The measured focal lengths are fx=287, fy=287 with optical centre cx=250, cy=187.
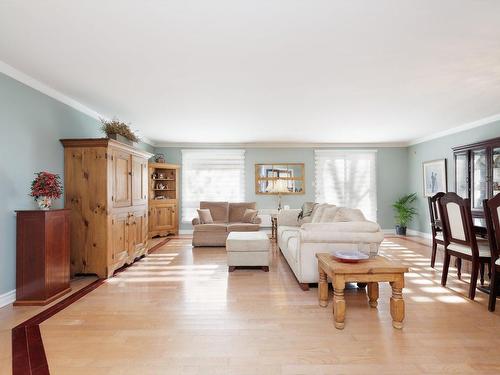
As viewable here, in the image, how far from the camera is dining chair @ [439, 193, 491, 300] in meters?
2.94

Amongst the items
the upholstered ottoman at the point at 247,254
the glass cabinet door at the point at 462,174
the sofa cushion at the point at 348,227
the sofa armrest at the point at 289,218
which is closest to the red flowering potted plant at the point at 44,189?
the upholstered ottoman at the point at 247,254

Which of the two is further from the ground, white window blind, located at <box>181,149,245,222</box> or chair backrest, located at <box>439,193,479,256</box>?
white window blind, located at <box>181,149,245,222</box>

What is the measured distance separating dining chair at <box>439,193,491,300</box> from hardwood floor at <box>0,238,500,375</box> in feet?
1.27

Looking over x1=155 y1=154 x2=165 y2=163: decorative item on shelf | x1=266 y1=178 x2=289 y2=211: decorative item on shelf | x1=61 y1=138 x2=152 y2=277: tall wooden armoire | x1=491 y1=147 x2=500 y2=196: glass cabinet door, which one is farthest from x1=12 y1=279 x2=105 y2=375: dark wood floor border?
x1=491 y1=147 x2=500 y2=196: glass cabinet door

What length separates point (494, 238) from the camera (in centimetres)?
268

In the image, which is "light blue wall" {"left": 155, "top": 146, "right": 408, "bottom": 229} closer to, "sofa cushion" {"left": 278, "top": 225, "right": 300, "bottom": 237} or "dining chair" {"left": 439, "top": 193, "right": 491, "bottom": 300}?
"sofa cushion" {"left": 278, "top": 225, "right": 300, "bottom": 237}

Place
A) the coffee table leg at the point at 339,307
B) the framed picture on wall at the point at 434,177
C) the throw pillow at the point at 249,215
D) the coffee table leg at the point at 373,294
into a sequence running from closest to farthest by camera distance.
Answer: the coffee table leg at the point at 339,307 < the coffee table leg at the point at 373,294 < the framed picture on wall at the point at 434,177 < the throw pillow at the point at 249,215

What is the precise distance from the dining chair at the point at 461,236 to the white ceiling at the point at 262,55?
1.43 metres

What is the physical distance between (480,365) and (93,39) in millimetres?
3732

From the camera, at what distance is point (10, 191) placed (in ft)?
9.69

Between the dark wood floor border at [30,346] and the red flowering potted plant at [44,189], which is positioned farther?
the red flowering potted plant at [44,189]

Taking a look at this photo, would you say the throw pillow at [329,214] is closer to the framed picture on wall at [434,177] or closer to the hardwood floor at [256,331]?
the hardwood floor at [256,331]

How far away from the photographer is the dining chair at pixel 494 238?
8.34 ft

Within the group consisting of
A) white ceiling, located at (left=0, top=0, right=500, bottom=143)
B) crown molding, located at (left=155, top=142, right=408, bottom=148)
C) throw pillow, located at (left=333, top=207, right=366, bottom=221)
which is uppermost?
white ceiling, located at (left=0, top=0, right=500, bottom=143)
